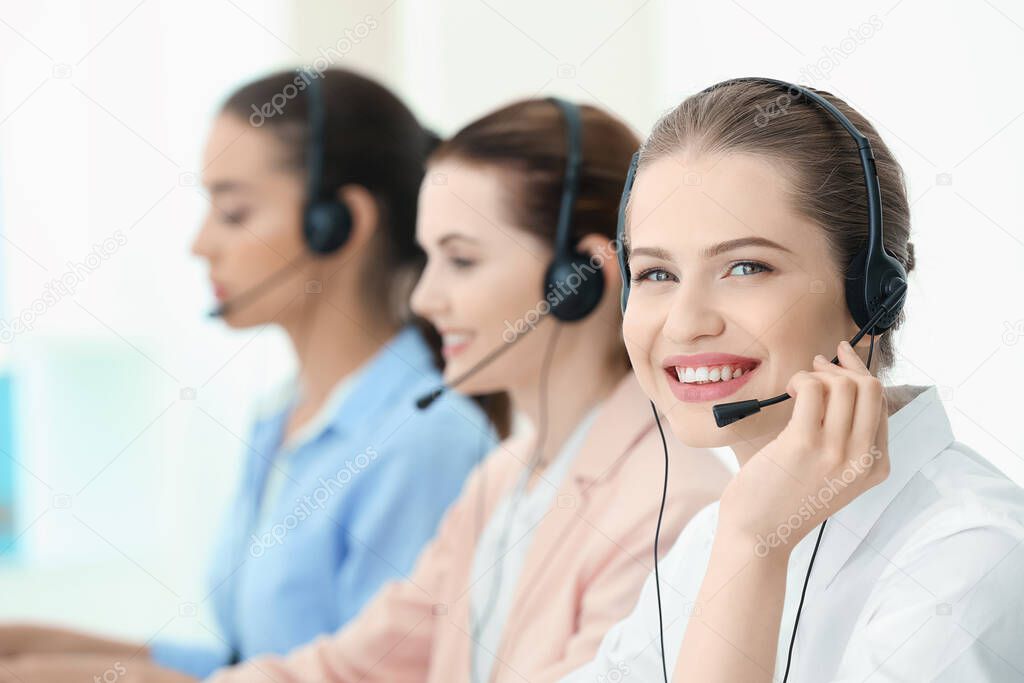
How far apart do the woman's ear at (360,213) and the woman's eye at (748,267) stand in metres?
1.14

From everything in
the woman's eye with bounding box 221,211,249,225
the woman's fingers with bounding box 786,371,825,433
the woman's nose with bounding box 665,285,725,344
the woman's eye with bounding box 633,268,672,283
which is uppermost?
the woman's fingers with bounding box 786,371,825,433

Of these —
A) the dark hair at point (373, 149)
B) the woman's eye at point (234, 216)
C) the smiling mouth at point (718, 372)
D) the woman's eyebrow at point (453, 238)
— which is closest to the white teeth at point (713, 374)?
the smiling mouth at point (718, 372)

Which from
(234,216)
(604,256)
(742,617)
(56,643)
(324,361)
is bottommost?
(56,643)

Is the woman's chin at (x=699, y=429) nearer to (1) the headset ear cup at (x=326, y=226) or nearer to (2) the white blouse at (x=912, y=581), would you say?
(2) the white blouse at (x=912, y=581)

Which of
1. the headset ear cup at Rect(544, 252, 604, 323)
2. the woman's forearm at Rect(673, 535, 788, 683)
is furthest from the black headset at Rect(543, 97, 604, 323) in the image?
the woman's forearm at Rect(673, 535, 788, 683)

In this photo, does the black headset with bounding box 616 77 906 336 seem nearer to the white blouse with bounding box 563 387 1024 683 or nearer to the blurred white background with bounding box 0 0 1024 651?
the white blouse with bounding box 563 387 1024 683

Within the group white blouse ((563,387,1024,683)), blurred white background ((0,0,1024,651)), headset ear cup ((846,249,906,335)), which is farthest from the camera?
blurred white background ((0,0,1024,651))

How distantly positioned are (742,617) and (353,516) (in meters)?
1.07

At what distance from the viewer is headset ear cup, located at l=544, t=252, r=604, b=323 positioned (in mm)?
1327

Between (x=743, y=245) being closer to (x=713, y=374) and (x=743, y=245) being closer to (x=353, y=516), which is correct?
(x=713, y=374)

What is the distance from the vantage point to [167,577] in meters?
3.05

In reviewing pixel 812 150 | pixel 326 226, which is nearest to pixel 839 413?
pixel 812 150

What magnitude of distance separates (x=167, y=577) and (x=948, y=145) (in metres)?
2.52

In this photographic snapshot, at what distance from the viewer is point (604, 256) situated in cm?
134
